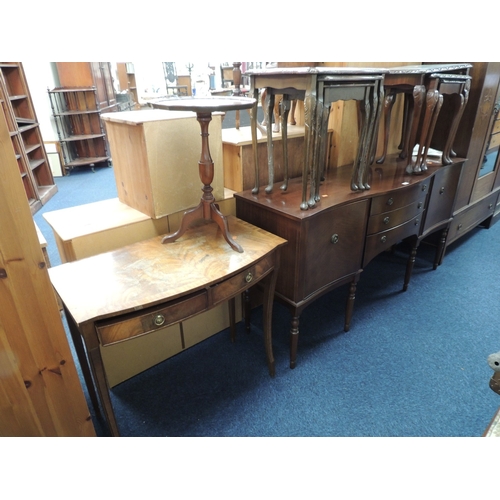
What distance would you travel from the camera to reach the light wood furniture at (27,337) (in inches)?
31.1

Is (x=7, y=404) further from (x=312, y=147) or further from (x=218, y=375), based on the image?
(x=312, y=147)

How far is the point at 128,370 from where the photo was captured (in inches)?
67.3

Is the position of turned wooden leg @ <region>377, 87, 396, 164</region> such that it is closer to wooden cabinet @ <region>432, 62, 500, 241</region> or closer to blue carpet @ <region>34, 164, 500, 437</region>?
wooden cabinet @ <region>432, 62, 500, 241</region>

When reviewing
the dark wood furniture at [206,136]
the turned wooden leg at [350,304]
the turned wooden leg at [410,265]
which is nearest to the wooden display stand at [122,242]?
the dark wood furniture at [206,136]

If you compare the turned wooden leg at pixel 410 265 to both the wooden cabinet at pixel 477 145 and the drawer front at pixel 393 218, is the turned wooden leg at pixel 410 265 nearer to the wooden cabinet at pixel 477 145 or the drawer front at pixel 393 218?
the drawer front at pixel 393 218

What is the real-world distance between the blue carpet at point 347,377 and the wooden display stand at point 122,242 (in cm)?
7

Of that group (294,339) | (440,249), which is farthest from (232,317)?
(440,249)

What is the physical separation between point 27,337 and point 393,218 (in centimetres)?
172

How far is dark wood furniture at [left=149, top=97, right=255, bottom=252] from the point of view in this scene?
1.17m

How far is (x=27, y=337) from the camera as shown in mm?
895

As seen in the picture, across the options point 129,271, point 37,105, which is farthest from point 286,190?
point 37,105

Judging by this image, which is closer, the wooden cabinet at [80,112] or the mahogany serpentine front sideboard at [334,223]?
the mahogany serpentine front sideboard at [334,223]

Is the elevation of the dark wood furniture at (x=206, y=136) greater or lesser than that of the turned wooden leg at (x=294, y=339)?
greater

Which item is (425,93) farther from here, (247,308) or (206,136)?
(247,308)
